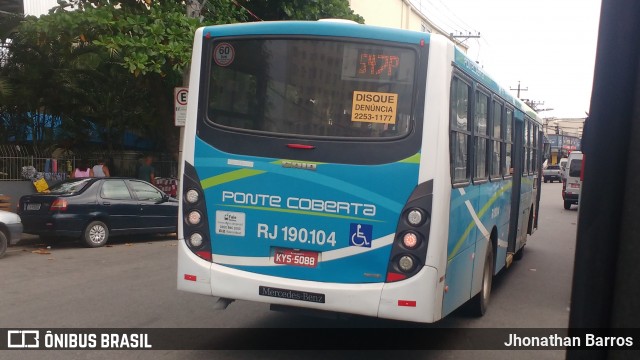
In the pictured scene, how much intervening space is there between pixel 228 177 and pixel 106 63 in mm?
15520

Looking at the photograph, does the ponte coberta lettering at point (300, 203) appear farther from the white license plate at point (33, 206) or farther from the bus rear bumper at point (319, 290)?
the white license plate at point (33, 206)

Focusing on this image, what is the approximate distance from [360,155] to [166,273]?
19.1 feet

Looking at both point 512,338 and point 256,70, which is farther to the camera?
point 512,338

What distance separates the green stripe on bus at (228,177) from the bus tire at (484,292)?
343 centimetres

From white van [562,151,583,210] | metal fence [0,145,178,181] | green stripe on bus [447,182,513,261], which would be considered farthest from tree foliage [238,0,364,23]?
green stripe on bus [447,182,513,261]

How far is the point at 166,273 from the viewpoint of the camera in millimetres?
9961

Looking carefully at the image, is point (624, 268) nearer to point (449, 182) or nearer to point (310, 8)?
point (449, 182)

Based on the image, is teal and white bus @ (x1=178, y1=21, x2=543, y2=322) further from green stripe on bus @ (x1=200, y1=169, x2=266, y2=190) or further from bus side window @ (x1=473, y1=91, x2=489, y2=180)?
bus side window @ (x1=473, y1=91, x2=489, y2=180)

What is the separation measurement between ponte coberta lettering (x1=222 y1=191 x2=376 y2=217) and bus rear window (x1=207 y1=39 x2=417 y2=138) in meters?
0.57

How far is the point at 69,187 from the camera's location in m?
13.0

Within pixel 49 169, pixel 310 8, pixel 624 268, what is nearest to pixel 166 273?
pixel 624 268

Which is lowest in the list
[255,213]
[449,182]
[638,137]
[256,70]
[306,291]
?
[306,291]

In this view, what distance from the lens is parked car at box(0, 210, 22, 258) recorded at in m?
11.2

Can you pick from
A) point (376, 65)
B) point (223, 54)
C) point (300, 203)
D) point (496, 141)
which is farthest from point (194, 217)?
point (496, 141)
